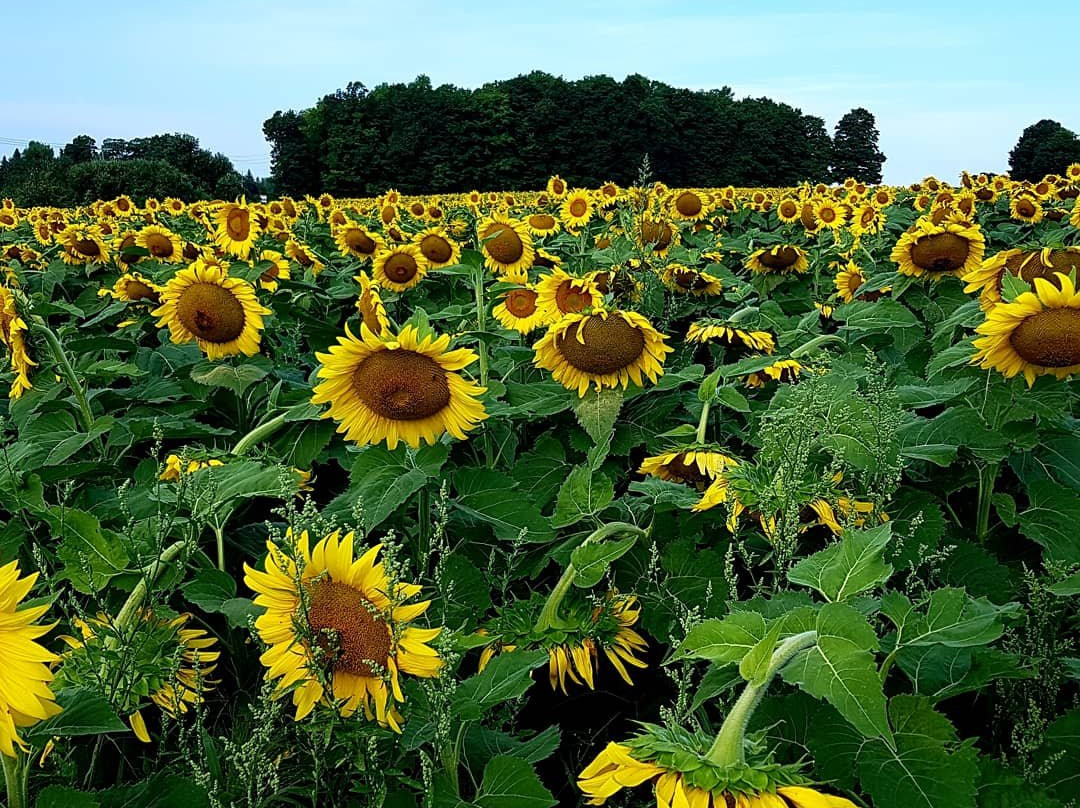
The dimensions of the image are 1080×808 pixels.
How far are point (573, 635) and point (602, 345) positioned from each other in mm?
1223

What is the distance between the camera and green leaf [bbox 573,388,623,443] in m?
2.79

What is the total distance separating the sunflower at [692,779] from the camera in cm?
106

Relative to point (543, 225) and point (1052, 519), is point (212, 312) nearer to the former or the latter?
point (1052, 519)

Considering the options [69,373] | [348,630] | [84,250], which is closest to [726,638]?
[348,630]

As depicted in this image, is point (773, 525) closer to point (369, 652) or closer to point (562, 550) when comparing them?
point (562, 550)

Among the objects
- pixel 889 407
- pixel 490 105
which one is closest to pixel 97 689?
pixel 889 407

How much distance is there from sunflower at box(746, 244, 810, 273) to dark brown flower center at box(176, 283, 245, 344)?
11.9ft

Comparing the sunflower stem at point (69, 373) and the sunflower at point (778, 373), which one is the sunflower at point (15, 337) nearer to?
the sunflower stem at point (69, 373)

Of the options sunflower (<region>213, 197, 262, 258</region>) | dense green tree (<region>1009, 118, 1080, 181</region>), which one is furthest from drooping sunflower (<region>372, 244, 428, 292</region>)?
dense green tree (<region>1009, 118, 1080, 181</region>)

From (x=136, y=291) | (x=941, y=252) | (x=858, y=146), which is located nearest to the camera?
(x=941, y=252)

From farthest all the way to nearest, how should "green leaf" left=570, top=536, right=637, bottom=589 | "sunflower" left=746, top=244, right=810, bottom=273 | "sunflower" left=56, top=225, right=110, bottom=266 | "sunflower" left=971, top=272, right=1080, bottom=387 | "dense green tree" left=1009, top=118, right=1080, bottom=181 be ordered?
1. "dense green tree" left=1009, top=118, right=1080, bottom=181
2. "sunflower" left=56, top=225, right=110, bottom=266
3. "sunflower" left=746, top=244, right=810, bottom=273
4. "sunflower" left=971, top=272, right=1080, bottom=387
5. "green leaf" left=570, top=536, right=637, bottom=589

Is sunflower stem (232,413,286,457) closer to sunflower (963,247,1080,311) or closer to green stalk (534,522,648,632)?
green stalk (534,522,648,632)

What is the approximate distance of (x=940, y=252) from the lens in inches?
157

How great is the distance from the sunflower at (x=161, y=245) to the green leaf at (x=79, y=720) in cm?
515
